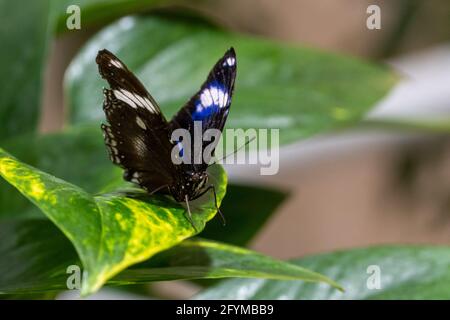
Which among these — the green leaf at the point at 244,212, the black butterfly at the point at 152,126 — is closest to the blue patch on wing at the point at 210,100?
the black butterfly at the point at 152,126

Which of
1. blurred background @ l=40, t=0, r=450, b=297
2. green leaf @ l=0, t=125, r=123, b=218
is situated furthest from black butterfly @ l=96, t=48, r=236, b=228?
blurred background @ l=40, t=0, r=450, b=297

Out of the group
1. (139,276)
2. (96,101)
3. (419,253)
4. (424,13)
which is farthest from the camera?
(424,13)

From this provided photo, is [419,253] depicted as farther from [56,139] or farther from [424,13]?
[424,13]

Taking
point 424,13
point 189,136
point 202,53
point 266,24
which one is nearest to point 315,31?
point 266,24

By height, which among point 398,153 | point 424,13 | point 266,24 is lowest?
point 398,153

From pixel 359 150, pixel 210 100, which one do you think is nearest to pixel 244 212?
pixel 210 100

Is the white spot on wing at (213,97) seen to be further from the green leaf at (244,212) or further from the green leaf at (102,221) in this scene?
the green leaf at (244,212)
